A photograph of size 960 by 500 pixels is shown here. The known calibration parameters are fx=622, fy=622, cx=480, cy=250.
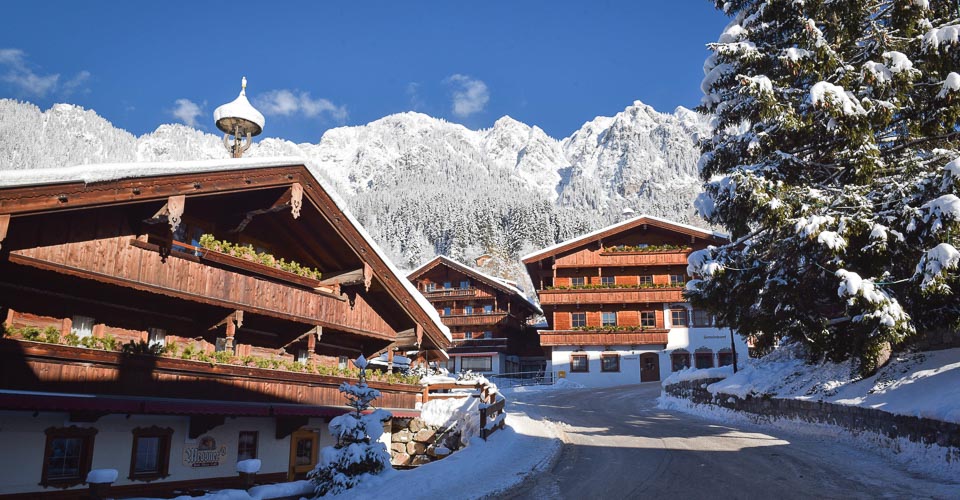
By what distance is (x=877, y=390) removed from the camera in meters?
15.5

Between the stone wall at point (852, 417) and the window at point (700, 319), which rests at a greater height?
the window at point (700, 319)

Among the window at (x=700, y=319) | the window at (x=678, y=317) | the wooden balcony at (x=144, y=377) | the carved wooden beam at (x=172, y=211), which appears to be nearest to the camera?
the wooden balcony at (x=144, y=377)

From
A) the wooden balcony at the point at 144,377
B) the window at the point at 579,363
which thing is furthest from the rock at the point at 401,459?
the window at the point at 579,363

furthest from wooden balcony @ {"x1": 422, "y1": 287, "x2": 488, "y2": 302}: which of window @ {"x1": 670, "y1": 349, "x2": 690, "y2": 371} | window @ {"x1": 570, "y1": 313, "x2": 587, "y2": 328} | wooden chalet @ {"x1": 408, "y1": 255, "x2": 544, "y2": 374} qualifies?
window @ {"x1": 670, "y1": 349, "x2": 690, "y2": 371}

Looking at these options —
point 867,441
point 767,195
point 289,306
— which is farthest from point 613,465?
point 289,306

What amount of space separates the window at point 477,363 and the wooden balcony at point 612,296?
10381 mm

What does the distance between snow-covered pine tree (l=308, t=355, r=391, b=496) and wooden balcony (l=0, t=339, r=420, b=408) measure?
5.00 metres

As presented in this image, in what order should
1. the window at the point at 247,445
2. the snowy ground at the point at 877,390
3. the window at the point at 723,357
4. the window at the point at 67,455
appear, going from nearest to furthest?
the snowy ground at the point at 877,390, the window at the point at 67,455, the window at the point at 247,445, the window at the point at 723,357

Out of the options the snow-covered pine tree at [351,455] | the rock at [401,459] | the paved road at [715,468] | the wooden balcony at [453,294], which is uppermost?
the wooden balcony at [453,294]

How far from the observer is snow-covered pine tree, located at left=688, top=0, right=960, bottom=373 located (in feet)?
46.0

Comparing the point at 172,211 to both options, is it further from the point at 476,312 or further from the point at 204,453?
the point at 476,312

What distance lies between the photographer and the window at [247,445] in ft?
55.2

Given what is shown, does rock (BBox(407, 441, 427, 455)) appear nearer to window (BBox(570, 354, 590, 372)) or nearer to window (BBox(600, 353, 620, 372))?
window (BBox(570, 354, 590, 372))

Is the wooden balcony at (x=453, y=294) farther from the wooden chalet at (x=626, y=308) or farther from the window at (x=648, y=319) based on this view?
the window at (x=648, y=319)
